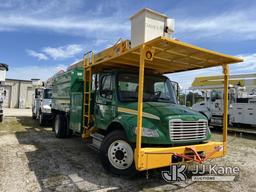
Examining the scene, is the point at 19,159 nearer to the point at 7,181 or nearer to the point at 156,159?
the point at 7,181

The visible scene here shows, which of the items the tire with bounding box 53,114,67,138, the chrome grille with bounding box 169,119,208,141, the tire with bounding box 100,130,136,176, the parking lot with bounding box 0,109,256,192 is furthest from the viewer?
the tire with bounding box 53,114,67,138

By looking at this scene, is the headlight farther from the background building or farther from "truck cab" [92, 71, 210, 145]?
the background building

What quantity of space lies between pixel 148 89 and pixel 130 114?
1152 mm

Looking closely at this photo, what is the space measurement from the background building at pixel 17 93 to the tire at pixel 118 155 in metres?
27.8

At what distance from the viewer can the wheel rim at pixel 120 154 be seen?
4.50m

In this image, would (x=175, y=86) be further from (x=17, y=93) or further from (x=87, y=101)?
(x=17, y=93)

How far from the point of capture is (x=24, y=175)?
4695 mm

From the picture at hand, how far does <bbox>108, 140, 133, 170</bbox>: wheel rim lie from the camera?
4496 millimetres

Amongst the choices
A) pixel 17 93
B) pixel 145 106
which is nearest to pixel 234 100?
pixel 145 106

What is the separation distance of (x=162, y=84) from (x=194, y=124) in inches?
64.4

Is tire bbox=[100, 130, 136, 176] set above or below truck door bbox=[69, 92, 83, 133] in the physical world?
below

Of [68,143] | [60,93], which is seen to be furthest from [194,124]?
[60,93]

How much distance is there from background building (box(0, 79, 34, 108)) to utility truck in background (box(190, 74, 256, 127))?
2259 centimetres
